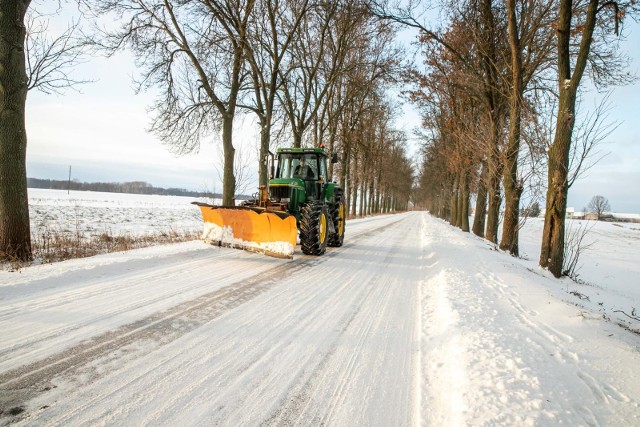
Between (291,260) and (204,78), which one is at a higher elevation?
(204,78)

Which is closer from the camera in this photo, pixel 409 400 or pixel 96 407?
pixel 96 407

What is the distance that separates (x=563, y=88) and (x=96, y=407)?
8.95 m

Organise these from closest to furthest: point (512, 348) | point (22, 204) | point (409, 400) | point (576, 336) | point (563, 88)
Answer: point (409, 400)
point (512, 348)
point (576, 336)
point (22, 204)
point (563, 88)

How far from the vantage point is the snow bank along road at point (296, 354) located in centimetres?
227

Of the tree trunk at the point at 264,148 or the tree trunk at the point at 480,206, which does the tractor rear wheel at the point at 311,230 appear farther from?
the tree trunk at the point at 480,206

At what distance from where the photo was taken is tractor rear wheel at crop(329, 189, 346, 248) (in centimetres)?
1040

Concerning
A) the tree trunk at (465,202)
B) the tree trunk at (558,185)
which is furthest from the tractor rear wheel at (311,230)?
the tree trunk at (465,202)

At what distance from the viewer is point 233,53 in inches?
540

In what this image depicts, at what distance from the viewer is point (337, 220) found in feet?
35.6

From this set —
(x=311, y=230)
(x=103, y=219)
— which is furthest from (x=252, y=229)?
(x=103, y=219)

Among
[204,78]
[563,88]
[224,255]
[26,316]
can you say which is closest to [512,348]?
[26,316]

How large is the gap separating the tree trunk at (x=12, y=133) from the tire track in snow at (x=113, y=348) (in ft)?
14.0

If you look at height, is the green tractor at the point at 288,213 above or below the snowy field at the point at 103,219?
above

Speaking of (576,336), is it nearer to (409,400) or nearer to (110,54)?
(409,400)
